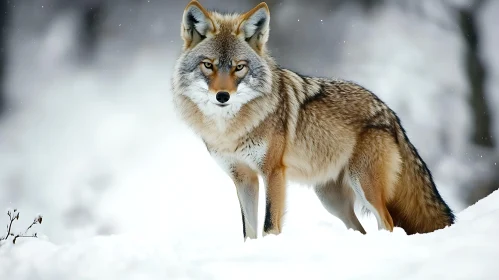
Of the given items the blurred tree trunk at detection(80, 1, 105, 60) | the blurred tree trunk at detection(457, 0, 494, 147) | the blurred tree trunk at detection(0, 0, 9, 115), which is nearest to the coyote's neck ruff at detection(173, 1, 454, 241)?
the blurred tree trunk at detection(457, 0, 494, 147)

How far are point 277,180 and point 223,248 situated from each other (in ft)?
5.34

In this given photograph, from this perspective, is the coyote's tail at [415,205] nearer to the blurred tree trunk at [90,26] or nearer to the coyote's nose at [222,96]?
the coyote's nose at [222,96]

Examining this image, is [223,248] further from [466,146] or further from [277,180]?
[466,146]

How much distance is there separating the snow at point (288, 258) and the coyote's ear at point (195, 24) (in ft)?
7.33

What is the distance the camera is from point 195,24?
498 cm

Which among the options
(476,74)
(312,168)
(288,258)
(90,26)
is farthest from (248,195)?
(90,26)

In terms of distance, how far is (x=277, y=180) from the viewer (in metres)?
4.87

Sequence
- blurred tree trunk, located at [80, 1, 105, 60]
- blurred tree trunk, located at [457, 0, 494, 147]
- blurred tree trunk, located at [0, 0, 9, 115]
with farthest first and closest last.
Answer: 1. blurred tree trunk, located at [80, 1, 105, 60]
2. blurred tree trunk, located at [0, 0, 9, 115]
3. blurred tree trunk, located at [457, 0, 494, 147]

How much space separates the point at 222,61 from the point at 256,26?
0.55 metres

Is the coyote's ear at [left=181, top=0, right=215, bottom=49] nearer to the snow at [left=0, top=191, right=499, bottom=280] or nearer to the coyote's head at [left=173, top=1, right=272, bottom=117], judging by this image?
the coyote's head at [left=173, top=1, right=272, bottom=117]

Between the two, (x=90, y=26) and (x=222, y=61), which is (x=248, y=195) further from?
(x=90, y=26)

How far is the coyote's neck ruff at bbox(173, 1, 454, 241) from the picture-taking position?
4852 millimetres

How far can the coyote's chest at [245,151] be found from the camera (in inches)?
191

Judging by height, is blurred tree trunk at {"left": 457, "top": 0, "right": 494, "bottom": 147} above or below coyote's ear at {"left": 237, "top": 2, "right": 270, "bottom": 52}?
below
